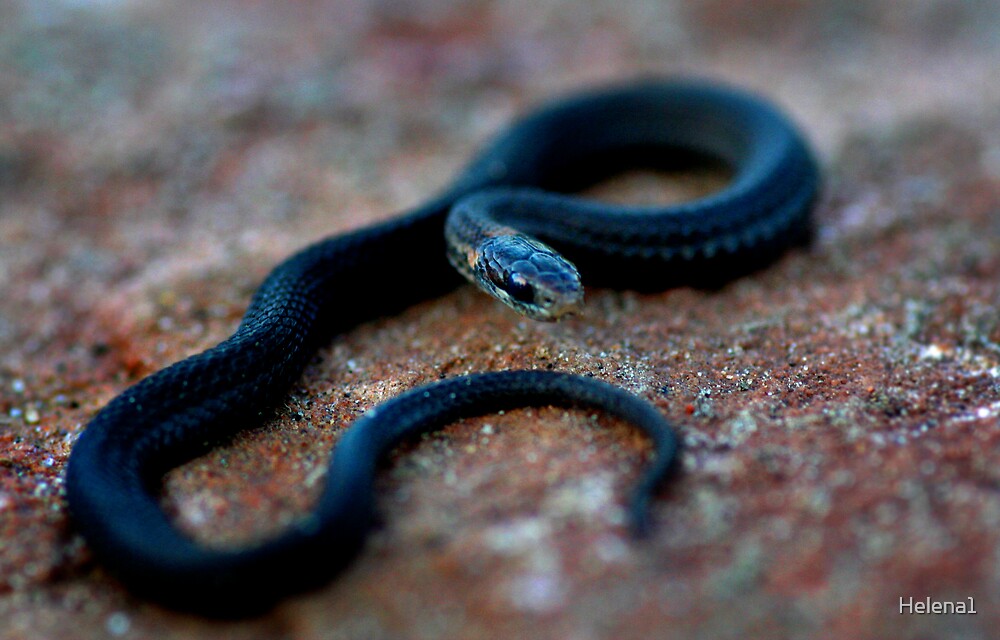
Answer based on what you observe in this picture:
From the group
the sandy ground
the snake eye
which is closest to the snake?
the snake eye

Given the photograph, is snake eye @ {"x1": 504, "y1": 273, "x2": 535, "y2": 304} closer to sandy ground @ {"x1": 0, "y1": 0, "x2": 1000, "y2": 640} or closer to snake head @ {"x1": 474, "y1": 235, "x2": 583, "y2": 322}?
snake head @ {"x1": 474, "y1": 235, "x2": 583, "y2": 322}

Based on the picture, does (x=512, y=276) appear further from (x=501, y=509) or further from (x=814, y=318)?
(x=814, y=318)

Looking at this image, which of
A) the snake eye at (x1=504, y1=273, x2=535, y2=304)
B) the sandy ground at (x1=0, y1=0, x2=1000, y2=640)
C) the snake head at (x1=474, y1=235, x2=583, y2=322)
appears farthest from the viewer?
the snake eye at (x1=504, y1=273, x2=535, y2=304)

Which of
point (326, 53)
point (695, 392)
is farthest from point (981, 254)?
point (326, 53)

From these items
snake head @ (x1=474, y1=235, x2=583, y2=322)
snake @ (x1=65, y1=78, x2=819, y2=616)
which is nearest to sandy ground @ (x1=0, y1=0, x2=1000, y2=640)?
snake @ (x1=65, y1=78, x2=819, y2=616)

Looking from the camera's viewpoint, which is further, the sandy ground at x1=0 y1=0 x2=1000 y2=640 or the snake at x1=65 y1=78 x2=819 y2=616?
the snake at x1=65 y1=78 x2=819 y2=616

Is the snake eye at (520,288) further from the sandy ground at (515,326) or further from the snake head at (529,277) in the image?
the sandy ground at (515,326)

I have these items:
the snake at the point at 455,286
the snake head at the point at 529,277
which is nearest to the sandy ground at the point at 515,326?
the snake at the point at 455,286

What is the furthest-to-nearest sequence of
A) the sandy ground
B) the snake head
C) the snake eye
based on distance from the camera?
the snake eye → the snake head → the sandy ground
